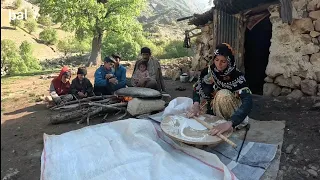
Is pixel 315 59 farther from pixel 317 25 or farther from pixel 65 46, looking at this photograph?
pixel 65 46

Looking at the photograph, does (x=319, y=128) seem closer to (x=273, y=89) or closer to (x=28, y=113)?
(x=273, y=89)

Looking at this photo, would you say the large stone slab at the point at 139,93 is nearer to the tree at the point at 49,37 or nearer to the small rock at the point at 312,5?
the small rock at the point at 312,5

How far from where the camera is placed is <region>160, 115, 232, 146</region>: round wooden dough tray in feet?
8.46

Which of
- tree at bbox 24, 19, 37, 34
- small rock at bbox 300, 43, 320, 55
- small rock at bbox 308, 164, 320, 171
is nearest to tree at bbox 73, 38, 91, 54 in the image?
tree at bbox 24, 19, 37, 34

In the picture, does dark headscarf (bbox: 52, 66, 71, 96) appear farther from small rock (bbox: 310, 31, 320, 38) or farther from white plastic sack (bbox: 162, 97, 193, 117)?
small rock (bbox: 310, 31, 320, 38)

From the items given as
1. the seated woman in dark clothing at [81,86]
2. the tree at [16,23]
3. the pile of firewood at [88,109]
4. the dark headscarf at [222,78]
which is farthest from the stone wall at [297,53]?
the tree at [16,23]

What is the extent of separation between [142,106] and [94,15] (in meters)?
8.58

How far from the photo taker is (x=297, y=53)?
16.2ft

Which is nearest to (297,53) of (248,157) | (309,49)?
(309,49)

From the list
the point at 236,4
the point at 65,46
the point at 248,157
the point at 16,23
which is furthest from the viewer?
the point at 16,23

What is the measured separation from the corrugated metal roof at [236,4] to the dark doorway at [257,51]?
3.50 ft

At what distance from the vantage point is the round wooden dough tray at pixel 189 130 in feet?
8.46

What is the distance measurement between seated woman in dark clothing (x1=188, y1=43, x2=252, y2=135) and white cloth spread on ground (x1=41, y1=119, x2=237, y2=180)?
574mm

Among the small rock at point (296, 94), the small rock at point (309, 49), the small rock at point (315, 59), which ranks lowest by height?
the small rock at point (296, 94)
